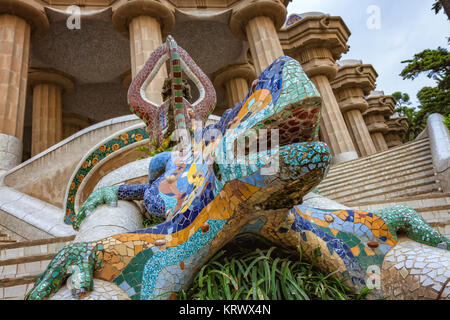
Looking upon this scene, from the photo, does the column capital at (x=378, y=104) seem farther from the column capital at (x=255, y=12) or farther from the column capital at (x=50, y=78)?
the column capital at (x=50, y=78)

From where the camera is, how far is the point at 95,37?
13445 mm

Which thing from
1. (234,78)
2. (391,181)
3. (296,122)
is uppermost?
(234,78)

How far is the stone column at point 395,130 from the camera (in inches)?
1040

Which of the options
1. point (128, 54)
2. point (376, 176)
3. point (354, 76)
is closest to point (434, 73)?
point (354, 76)

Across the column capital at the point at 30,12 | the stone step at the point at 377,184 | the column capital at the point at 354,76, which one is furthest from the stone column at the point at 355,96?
the column capital at the point at 30,12

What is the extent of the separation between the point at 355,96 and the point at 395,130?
9012 mm

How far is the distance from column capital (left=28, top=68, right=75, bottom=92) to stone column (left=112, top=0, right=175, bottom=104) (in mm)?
5058

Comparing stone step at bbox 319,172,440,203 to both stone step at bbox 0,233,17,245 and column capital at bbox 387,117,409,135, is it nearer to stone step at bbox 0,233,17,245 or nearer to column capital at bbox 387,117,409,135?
stone step at bbox 0,233,17,245

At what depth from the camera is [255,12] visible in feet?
39.7

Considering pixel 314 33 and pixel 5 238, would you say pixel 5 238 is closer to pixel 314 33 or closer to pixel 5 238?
pixel 5 238

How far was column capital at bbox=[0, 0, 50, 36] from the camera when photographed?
1013 cm
